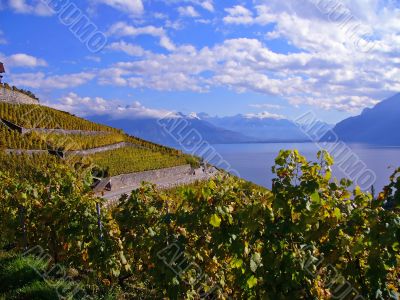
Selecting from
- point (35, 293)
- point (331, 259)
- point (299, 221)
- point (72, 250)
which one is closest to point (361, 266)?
point (331, 259)

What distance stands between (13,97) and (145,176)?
76.2 feet

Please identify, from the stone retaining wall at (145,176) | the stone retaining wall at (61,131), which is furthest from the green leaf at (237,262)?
the stone retaining wall at (61,131)

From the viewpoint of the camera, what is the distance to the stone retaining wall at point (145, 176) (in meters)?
33.0

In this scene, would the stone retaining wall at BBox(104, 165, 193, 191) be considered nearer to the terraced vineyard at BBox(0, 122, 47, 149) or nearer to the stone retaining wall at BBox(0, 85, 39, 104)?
the terraced vineyard at BBox(0, 122, 47, 149)

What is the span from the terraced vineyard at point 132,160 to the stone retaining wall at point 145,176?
576 millimetres

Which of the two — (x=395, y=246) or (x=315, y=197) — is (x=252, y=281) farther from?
(x=395, y=246)

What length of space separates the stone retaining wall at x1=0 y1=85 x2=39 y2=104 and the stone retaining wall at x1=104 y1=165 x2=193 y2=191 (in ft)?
72.4

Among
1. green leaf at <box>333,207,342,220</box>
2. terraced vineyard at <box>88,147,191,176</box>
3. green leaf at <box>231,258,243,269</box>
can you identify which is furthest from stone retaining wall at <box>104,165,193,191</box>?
green leaf at <box>333,207,342,220</box>

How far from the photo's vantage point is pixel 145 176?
36.9m

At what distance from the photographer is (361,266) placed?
222 inches

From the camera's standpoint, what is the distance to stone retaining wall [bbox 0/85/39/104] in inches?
1908

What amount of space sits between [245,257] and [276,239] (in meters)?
0.86

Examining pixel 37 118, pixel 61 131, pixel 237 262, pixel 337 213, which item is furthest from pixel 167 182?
pixel 337 213

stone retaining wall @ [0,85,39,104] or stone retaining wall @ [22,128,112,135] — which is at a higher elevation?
stone retaining wall @ [0,85,39,104]
